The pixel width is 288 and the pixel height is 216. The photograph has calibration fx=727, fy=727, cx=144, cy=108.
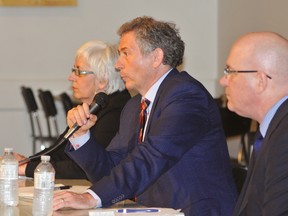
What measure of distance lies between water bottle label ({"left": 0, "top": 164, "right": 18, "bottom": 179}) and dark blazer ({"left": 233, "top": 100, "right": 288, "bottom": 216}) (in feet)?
3.24

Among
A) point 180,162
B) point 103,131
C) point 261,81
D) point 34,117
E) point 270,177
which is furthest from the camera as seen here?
point 34,117

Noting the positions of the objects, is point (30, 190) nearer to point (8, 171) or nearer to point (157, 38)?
point (8, 171)

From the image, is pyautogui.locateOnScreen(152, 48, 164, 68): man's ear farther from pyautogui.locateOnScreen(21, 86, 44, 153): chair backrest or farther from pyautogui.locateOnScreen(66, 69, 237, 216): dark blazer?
pyautogui.locateOnScreen(21, 86, 44, 153): chair backrest

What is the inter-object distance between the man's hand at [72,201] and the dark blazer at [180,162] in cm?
7

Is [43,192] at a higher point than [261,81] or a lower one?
lower

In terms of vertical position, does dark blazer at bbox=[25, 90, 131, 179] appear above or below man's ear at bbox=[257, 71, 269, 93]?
below

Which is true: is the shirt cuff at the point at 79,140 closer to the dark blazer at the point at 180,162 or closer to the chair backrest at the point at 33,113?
the dark blazer at the point at 180,162

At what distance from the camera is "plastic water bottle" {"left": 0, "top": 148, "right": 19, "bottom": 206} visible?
297 centimetres

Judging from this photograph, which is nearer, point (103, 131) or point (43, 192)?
point (43, 192)

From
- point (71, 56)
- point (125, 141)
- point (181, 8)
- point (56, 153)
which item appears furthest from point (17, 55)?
point (125, 141)

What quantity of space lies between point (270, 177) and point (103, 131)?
1.93m

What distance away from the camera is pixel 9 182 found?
302 cm

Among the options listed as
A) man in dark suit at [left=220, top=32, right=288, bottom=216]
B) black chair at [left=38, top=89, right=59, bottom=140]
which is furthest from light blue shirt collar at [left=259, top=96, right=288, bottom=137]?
black chair at [left=38, top=89, right=59, bottom=140]

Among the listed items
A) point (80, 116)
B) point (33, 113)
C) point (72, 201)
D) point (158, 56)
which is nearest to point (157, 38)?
point (158, 56)
